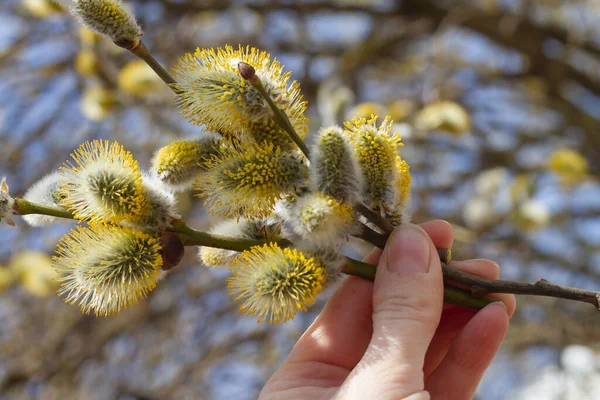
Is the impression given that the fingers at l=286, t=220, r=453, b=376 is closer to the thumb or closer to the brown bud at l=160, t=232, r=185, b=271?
the thumb

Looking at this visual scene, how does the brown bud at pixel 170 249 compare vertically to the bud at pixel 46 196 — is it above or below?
below

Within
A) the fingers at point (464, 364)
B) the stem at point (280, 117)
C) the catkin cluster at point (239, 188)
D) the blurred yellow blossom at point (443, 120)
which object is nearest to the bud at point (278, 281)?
the catkin cluster at point (239, 188)

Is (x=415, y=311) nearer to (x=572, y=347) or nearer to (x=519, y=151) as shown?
(x=572, y=347)

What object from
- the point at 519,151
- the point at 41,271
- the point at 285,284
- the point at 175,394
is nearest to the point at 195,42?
the point at 41,271

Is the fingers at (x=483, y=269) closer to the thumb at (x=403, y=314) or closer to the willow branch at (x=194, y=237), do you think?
the thumb at (x=403, y=314)

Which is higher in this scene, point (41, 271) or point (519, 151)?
point (41, 271)

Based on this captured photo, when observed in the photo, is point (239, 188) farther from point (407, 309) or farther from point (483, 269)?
point (483, 269)

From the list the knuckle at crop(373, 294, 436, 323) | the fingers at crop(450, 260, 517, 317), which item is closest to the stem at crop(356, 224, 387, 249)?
the knuckle at crop(373, 294, 436, 323)

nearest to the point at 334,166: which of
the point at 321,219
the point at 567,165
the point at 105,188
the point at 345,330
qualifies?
the point at 321,219
